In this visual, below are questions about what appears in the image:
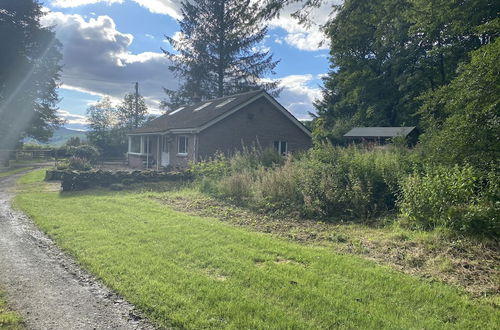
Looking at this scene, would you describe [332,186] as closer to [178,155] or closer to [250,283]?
[250,283]

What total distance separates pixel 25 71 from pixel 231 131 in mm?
26785

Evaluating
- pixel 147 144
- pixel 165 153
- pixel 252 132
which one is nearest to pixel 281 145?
pixel 252 132

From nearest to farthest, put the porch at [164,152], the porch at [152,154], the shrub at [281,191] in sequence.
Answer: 1. the shrub at [281,191]
2. the porch at [164,152]
3. the porch at [152,154]

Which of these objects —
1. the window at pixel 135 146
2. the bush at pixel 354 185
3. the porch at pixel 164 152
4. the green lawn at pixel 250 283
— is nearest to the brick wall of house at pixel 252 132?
the porch at pixel 164 152

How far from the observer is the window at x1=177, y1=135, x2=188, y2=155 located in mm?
24237

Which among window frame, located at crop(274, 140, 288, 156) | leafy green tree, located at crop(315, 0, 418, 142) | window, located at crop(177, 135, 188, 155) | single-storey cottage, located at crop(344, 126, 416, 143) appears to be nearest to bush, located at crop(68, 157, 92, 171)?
window, located at crop(177, 135, 188, 155)

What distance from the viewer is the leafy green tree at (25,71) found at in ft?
116

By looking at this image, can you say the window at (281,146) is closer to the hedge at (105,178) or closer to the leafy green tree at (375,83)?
the leafy green tree at (375,83)

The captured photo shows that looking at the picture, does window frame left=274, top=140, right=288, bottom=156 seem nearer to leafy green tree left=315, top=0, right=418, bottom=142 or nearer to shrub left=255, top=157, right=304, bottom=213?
leafy green tree left=315, top=0, right=418, bottom=142

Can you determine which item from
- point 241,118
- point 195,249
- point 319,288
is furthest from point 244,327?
point 241,118

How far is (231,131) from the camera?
2352 cm

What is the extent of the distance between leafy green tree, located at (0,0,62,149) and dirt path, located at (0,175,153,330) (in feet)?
120

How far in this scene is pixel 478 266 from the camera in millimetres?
5355

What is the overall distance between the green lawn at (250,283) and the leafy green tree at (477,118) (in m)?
4.00
